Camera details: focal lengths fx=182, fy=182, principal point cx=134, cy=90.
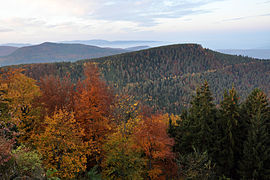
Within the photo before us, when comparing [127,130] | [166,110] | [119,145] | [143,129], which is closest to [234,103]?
[143,129]

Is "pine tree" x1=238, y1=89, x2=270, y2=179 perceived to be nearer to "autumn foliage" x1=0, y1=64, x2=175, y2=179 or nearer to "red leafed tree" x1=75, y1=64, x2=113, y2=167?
"autumn foliage" x1=0, y1=64, x2=175, y2=179

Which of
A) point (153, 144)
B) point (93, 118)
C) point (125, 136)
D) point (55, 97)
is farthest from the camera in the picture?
point (55, 97)

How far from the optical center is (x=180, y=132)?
3256 cm

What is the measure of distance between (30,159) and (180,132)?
26086 mm

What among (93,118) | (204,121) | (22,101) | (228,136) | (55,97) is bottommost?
(228,136)

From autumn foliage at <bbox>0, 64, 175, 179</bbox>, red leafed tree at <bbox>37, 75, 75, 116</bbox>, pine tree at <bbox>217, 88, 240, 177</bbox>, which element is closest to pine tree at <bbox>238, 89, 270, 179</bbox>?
pine tree at <bbox>217, 88, 240, 177</bbox>

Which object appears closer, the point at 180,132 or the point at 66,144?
the point at 66,144

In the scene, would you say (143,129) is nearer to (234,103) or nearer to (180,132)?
(180,132)

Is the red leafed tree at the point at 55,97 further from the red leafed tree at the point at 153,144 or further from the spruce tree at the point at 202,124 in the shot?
the spruce tree at the point at 202,124

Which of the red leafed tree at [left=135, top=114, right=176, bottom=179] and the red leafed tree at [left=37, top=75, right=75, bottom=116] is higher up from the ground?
the red leafed tree at [left=37, top=75, right=75, bottom=116]

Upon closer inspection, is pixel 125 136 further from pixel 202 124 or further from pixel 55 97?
pixel 55 97

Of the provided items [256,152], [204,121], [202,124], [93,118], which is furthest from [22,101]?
[256,152]

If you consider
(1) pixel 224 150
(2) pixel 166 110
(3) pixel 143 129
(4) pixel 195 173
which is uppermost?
(3) pixel 143 129

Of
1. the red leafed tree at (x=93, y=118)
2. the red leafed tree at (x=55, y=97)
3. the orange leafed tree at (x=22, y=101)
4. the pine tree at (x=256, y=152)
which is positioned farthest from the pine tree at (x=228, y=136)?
the orange leafed tree at (x=22, y=101)
